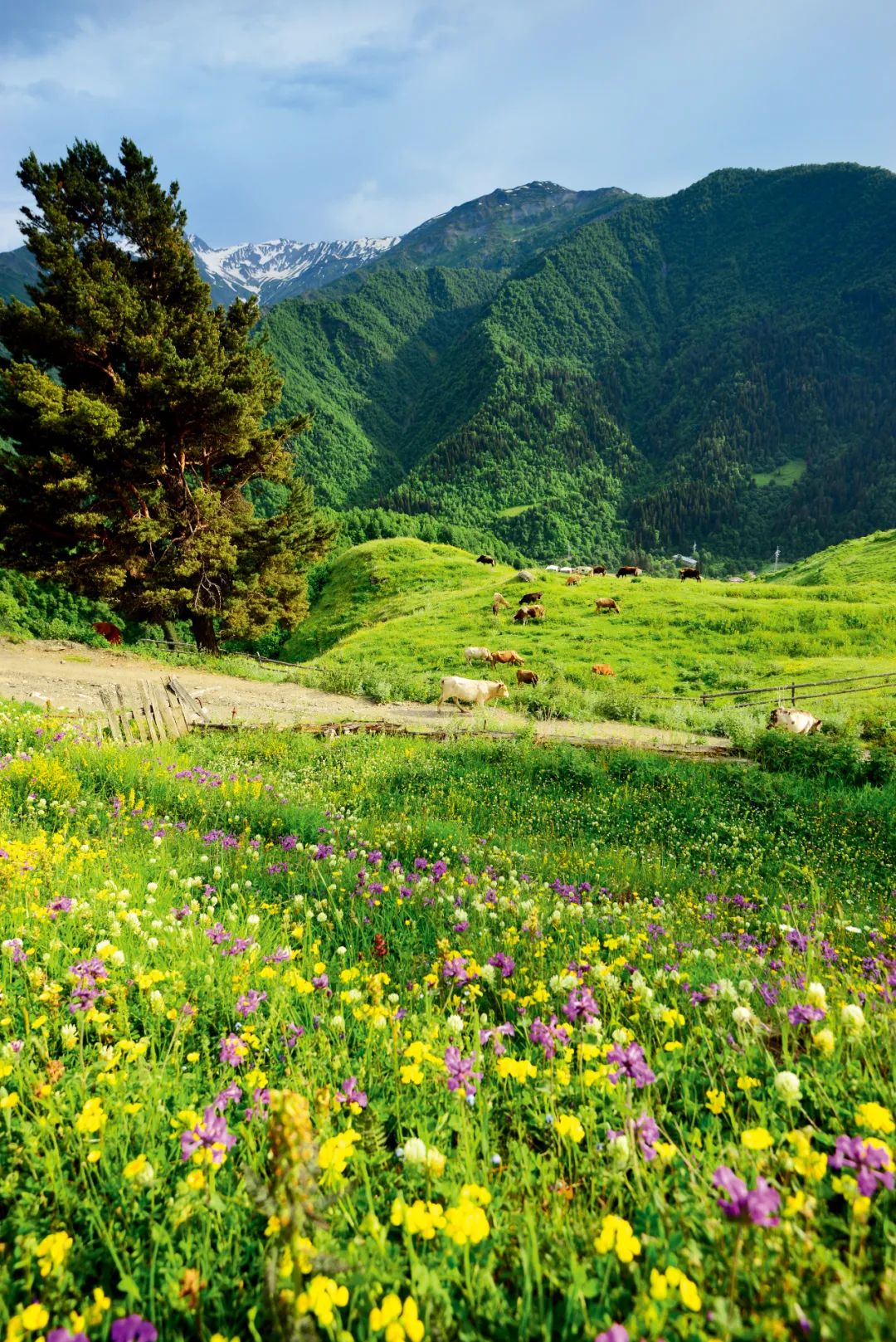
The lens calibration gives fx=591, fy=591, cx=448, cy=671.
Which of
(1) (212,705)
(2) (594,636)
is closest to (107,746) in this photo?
(1) (212,705)

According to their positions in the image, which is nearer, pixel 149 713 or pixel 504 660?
pixel 149 713

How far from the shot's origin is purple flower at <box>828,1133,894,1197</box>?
5.00 ft

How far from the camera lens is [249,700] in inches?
742

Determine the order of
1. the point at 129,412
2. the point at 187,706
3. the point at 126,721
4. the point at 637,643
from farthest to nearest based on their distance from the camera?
the point at 637,643 → the point at 129,412 → the point at 187,706 → the point at 126,721

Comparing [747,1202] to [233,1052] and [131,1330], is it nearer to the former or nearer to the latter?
[131,1330]

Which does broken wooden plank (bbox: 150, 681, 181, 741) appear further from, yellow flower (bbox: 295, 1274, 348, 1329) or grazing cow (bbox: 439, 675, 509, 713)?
yellow flower (bbox: 295, 1274, 348, 1329)

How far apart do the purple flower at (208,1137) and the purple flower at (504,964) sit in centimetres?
179

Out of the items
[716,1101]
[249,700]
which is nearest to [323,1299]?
[716,1101]

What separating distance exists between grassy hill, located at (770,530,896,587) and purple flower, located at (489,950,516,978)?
54579 millimetres

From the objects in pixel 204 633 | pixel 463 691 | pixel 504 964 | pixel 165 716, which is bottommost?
pixel 463 691

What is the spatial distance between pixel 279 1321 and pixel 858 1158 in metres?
1.56

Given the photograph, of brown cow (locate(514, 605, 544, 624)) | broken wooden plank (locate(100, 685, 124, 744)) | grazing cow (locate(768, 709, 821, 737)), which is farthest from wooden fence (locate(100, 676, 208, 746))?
brown cow (locate(514, 605, 544, 624))

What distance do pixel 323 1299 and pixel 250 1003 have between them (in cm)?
171

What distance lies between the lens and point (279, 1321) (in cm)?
136
